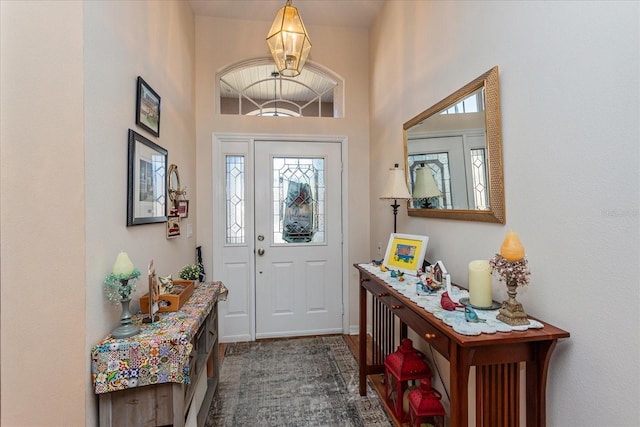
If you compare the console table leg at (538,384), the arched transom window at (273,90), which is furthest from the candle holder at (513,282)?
the arched transom window at (273,90)

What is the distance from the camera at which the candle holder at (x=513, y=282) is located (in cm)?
115

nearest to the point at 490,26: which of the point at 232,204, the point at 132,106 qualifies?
the point at 132,106

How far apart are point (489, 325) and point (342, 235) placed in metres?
2.30

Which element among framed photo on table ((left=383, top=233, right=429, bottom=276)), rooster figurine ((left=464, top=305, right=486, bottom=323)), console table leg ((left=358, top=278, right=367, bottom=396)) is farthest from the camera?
console table leg ((left=358, top=278, right=367, bottom=396))

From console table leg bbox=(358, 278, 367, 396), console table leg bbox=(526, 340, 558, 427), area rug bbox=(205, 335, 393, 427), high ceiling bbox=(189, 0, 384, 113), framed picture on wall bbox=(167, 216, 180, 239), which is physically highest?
high ceiling bbox=(189, 0, 384, 113)

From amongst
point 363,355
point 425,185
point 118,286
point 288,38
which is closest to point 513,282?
point 425,185

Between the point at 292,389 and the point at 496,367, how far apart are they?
1.61 metres

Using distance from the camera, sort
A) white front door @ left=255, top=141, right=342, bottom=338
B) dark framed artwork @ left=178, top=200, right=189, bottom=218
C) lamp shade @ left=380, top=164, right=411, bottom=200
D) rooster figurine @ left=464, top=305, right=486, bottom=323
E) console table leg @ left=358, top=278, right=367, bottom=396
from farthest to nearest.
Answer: white front door @ left=255, top=141, right=342, bottom=338
dark framed artwork @ left=178, top=200, right=189, bottom=218
console table leg @ left=358, top=278, right=367, bottom=396
lamp shade @ left=380, top=164, right=411, bottom=200
rooster figurine @ left=464, top=305, right=486, bottom=323

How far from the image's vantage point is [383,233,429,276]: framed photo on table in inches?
77.5

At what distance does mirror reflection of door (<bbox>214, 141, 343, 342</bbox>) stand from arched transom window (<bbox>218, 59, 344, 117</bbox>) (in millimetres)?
390

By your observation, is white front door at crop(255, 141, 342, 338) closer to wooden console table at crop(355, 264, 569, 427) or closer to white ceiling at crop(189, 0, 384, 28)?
white ceiling at crop(189, 0, 384, 28)

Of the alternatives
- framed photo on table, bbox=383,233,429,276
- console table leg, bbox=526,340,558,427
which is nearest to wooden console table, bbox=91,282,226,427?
framed photo on table, bbox=383,233,429,276

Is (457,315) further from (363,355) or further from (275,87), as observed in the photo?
(275,87)

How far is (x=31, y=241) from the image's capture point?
1.14m
